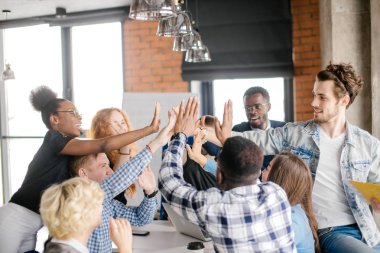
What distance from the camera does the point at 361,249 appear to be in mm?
2254

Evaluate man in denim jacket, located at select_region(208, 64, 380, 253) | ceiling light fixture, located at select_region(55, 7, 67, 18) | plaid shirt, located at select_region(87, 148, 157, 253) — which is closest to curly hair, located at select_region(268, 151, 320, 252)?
man in denim jacket, located at select_region(208, 64, 380, 253)

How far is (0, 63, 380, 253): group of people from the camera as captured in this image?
1657 mm

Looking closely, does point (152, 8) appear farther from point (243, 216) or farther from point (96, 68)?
point (96, 68)

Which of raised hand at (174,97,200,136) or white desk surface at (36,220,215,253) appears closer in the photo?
raised hand at (174,97,200,136)

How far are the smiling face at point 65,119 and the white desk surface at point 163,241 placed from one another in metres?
0.74

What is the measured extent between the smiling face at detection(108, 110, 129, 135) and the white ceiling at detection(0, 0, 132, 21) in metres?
3.31

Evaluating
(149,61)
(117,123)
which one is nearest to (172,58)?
(149,61)

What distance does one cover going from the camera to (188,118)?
82.3 inches

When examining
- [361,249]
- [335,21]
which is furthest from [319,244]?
[335,21]

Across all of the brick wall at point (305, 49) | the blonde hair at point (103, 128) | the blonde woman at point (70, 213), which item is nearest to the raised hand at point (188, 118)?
the blonde woman at point (70, 213)

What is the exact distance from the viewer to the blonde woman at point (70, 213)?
65.0 inches

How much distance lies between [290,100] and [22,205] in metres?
3.96

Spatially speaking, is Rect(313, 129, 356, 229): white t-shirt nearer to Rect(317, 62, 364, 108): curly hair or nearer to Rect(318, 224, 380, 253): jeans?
Rect(318, 224, 380, 253): jeans

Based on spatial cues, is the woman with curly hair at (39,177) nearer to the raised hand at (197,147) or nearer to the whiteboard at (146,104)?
the raised hand at (197,147)
